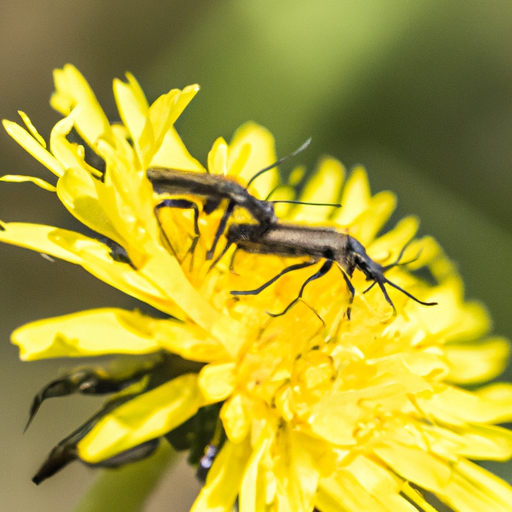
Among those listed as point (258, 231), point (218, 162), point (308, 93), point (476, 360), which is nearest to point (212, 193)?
point (258, 231)

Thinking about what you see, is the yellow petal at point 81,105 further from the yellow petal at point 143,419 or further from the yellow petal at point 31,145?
the yellow petal at point 143,419

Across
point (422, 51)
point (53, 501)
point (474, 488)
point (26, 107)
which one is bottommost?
point (474, 488)

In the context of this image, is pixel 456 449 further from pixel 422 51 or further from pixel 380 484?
pixel 422 51

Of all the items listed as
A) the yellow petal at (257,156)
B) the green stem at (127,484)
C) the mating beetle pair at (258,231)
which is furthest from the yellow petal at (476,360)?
the green stem at (127,484)

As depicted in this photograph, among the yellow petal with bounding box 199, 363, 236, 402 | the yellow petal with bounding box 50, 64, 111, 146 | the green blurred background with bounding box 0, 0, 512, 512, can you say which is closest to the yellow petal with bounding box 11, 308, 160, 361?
the yellow petal with bounding box 199, 363, 236, 402

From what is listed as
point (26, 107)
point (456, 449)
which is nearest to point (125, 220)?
point (456, 449)

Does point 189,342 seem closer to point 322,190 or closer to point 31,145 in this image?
point 31,145

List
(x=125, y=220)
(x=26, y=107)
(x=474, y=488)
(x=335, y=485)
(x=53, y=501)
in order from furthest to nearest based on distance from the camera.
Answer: (x=26, y=107) → (x=53, y=501) → (x=474, y=488) → (x=335, y=485) → (x=125, y=220)
